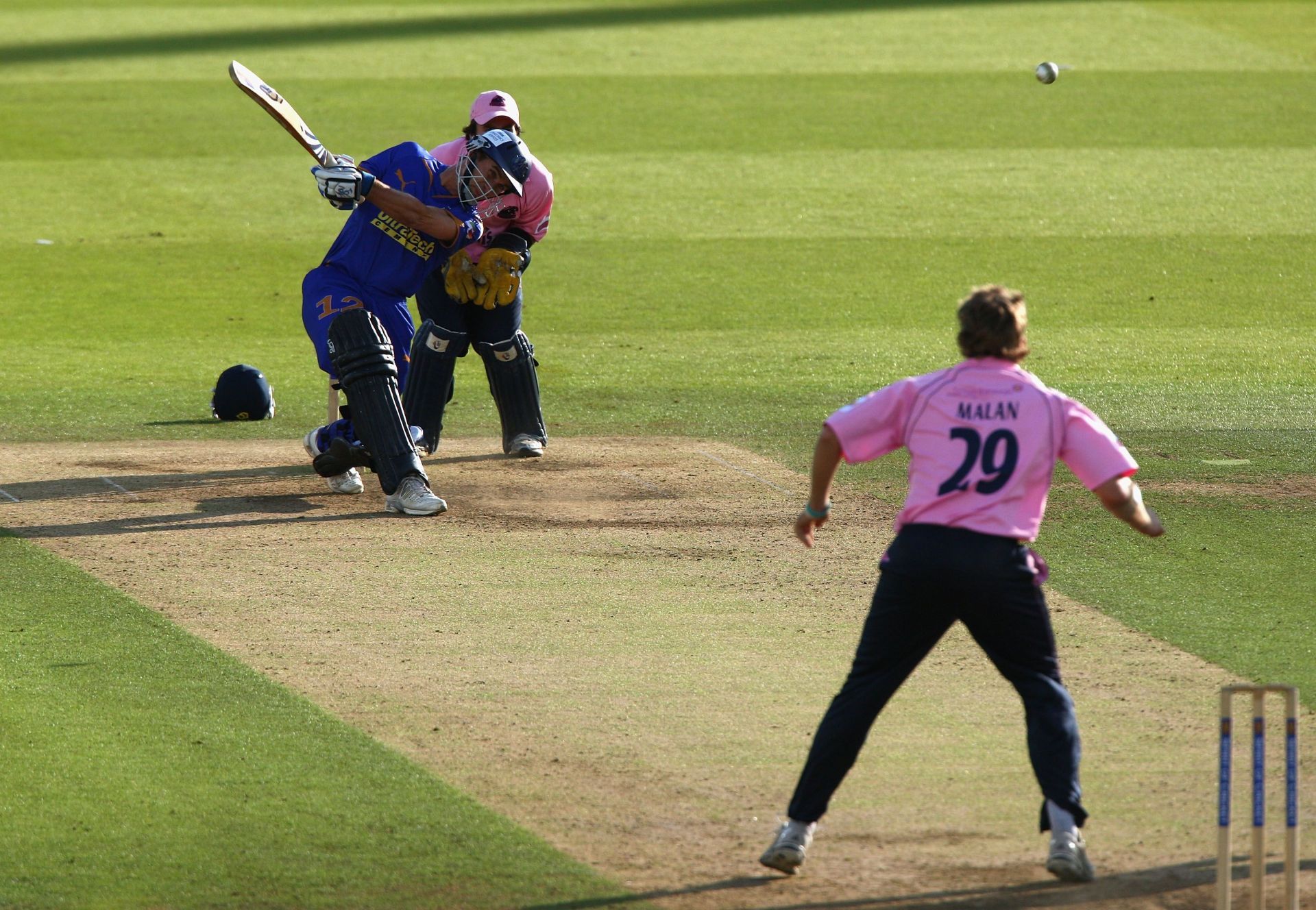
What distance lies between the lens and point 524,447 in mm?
11547

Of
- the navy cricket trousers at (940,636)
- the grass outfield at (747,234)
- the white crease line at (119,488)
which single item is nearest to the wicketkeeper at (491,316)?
the grass outfield at (747,234)

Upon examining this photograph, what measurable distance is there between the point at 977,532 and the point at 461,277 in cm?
625

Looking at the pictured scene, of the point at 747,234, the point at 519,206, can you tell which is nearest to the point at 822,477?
the point at 519,206

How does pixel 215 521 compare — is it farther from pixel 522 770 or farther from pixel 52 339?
pixel 52 339

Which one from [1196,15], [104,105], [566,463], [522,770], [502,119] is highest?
[1196,15]

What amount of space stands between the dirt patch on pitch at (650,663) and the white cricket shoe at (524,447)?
0.48 ft

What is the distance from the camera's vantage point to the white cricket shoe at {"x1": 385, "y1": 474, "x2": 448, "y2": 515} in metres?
10.1

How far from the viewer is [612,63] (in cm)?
2897

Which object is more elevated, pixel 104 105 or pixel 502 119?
pixel 104 105

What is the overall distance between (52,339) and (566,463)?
21.2ft

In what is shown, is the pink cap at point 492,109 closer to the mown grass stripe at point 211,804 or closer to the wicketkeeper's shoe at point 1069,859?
the mown grass stripe at point 211,804

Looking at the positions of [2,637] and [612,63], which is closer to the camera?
[2,637]

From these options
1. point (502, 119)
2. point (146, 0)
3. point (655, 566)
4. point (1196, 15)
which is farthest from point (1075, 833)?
point (146, 0)

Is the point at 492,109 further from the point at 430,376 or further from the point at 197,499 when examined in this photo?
the point at 197,499
